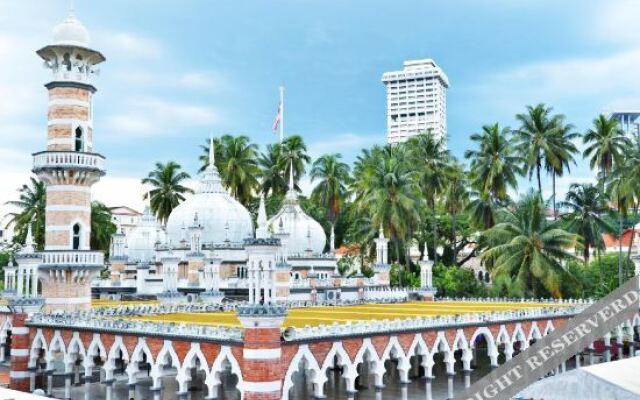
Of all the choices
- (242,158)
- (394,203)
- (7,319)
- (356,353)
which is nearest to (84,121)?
(7,319)

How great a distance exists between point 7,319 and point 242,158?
47400 mm

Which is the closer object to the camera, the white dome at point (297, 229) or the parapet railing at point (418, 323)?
the parapet railing at point (418, 323)

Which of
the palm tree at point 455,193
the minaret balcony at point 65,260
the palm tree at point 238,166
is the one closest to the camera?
the minaret balcony at point 65,260

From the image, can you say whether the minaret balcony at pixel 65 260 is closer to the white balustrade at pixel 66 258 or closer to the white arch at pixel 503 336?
the white balustrade at pixel 66 258

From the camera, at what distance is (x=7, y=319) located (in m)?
38.3

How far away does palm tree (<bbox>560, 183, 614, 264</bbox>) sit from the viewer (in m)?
65.3

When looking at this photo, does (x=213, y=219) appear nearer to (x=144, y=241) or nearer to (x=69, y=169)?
(x=144, y=241)

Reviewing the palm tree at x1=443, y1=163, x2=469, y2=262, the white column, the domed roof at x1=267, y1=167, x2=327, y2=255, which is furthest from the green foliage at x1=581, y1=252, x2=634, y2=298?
the white column

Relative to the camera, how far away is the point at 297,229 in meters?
65.4

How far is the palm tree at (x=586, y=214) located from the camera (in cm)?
6531

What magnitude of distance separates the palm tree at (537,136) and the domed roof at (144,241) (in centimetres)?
3416

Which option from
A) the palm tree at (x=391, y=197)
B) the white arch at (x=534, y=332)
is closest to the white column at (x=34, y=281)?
→ the white arch at (x=534, y=332)

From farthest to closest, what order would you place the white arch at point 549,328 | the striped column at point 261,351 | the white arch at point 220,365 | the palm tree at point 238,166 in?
the palm tree at point 238,166 → the white arch at point 549,328 → the white arch at point 220,365 → the striped column at point 261,351

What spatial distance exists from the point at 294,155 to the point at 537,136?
3020 cm
